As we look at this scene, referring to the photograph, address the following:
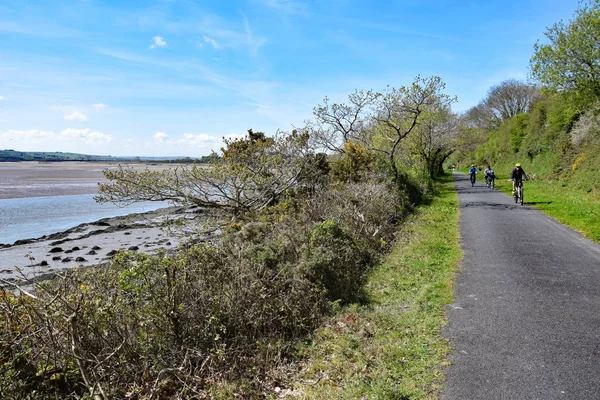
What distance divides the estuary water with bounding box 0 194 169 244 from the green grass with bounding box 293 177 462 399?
20.9m

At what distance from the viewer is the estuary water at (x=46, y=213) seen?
23.8m

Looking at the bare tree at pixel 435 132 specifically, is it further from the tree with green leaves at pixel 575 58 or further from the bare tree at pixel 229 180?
the bare tree at pixel 229 180

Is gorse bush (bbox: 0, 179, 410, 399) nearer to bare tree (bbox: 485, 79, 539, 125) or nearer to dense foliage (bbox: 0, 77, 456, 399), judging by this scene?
dense foliage (bbox: 0, 77, 456, 399)

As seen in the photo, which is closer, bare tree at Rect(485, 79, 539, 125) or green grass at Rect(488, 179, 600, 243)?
green grass at Rect(488, 179, 600, 243)

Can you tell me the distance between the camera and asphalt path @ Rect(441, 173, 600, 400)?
4445 millimetres

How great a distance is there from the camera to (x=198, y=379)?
16.6 feet

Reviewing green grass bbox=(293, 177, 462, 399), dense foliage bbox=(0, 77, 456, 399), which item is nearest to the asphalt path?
green grass bbox=(293, 177, 462, 399)

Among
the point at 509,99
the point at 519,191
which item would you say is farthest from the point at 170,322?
the point at 509,99

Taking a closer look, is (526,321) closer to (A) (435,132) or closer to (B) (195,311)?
(B) (195,311)

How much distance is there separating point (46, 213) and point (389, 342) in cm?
3161

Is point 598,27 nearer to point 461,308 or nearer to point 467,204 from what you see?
point 467,204

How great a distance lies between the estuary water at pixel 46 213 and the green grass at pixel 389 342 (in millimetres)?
20925

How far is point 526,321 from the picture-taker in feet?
19.8

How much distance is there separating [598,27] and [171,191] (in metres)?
24.0
